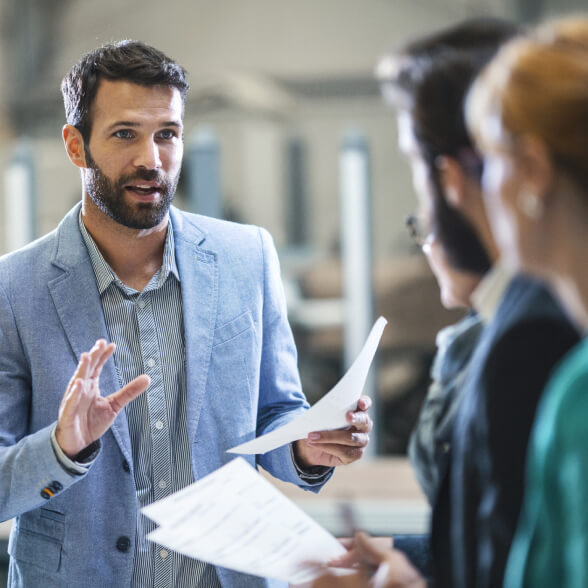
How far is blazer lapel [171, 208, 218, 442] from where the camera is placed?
1.65 m

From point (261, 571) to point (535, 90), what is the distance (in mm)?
684

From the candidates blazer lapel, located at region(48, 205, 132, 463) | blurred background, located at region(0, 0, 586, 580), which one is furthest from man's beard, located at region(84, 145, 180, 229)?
blurred background, located at region(0, 0, 586, 580)

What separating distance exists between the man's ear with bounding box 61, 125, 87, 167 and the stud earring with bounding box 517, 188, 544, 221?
44.7 inches

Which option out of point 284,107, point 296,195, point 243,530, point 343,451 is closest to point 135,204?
point 343,451

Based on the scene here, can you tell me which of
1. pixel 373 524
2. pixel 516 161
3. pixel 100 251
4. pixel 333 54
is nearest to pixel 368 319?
pixel 373 524

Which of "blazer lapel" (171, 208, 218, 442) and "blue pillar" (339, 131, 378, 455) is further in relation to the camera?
"blue pillar" (339, 131, 378, 455)

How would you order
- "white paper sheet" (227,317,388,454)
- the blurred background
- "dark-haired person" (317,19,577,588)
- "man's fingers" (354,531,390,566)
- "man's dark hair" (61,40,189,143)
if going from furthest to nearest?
the blurred background → "man's dark hair" (61,40,189,143) → "white paper sheet" (227,317,388,454) → "man's fingers" (354,531,390,566) → "dark-haired person" (317,19,577,588)

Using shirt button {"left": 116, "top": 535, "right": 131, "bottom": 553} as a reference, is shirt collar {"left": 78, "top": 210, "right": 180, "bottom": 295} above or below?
above

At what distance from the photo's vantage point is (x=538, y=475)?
2.61 feet

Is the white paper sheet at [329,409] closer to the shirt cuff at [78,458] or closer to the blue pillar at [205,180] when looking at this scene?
the shirt cuff at [78,458]

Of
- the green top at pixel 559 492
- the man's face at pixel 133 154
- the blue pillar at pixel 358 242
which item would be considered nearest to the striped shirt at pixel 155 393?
the man's face at pixel 133 154

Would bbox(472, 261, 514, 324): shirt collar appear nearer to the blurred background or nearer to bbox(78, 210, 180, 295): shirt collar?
bbox(78, 210, 180, 295): shirt collar

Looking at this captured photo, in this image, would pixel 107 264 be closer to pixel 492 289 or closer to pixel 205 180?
pixel 492 289

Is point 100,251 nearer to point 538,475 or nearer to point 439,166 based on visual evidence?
point 439,166
